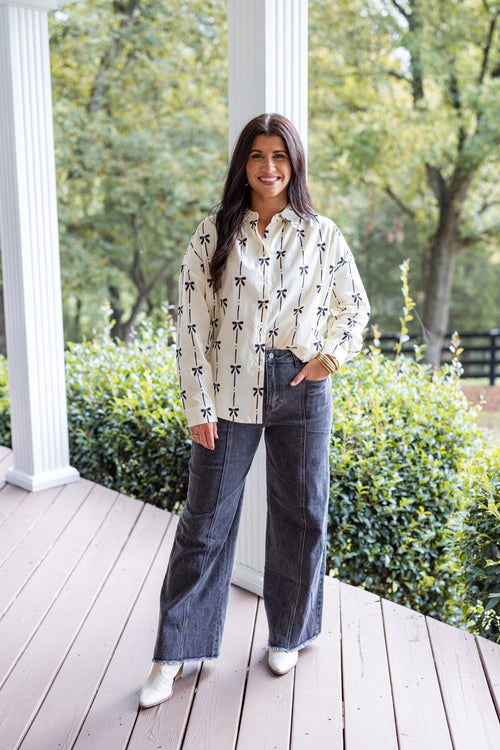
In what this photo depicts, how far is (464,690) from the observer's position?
1.98m

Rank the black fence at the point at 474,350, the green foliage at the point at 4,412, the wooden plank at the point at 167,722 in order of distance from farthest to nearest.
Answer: the black fence at the point at 474,350 < the green foliage at the point at 4,412 < the wooden plank at the point at 167,722

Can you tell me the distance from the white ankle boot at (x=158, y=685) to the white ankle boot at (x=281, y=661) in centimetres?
26

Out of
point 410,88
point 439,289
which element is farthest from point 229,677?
point 410,88

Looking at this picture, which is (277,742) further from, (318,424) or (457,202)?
(457,202)

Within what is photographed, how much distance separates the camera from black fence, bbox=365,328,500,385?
27.8 ft

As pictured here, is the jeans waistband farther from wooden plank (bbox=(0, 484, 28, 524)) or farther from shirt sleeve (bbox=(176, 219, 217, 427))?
wooden plank (bbox=(0, 484, 28, 524))

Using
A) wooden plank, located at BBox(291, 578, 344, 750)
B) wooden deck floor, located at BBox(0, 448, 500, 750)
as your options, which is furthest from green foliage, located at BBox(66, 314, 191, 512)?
wooden plank, located at BBox(291, 578, 344, 750)

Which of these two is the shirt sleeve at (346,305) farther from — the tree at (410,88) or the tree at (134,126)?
the tree at (410,88)

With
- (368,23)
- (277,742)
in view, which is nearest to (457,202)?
(368,23)

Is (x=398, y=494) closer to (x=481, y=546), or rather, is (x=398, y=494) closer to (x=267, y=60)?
(x=481, y=546)

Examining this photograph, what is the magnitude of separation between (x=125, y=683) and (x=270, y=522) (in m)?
0.58

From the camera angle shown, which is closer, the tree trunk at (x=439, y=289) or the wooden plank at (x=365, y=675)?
the wooden plank at (x=365, y=675)

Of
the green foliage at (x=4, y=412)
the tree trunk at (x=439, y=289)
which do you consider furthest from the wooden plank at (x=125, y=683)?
the tree trunk at (x=439, y=289)

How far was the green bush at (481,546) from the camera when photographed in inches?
88.4
